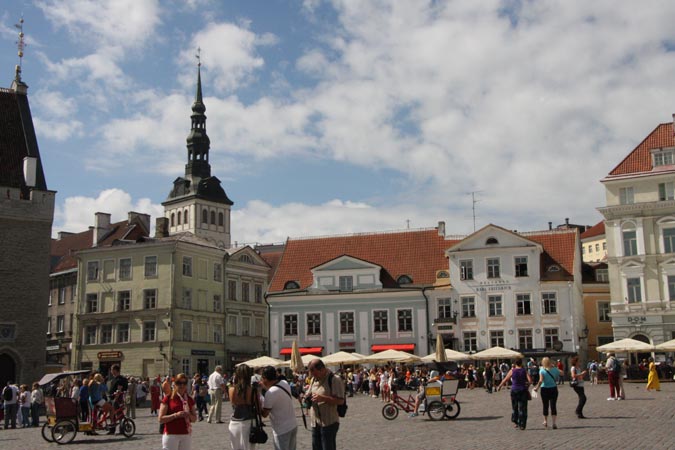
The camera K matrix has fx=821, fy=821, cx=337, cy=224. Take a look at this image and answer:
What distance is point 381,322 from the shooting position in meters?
53.0

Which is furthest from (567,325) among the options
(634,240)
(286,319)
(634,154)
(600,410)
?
(600,410)

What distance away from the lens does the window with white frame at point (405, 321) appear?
52438mm

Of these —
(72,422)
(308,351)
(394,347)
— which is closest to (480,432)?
(72,422)

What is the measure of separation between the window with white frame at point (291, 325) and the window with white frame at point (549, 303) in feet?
A: 52.4

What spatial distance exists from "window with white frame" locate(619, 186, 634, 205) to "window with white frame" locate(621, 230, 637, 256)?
1779 millimetres

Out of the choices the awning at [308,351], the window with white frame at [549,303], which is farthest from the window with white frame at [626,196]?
the awning at [308,351]

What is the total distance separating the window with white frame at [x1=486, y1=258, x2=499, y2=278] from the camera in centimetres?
5147

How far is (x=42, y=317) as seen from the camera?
4188cm

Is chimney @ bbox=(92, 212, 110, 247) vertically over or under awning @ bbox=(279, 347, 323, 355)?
over

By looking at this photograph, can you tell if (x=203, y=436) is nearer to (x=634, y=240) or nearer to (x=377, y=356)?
(x=377, y=356)

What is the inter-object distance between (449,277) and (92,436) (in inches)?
1381

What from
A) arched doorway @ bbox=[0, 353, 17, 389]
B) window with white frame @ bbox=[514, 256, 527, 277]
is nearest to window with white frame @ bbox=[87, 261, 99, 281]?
arched doorway @ bbox=[0, 353, 17, 389]

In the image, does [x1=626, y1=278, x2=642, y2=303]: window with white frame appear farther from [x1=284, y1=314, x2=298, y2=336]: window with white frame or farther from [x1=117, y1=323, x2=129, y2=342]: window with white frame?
[x1=117, y1=323, x2=129, y2=342]: window with white frame

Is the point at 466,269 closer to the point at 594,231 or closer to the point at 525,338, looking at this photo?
the point at 525,338
